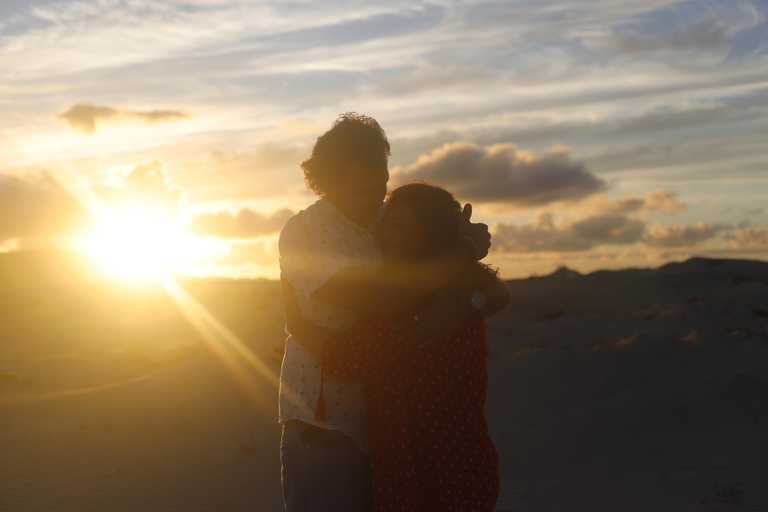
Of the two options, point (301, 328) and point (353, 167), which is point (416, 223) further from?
point (301, 328)

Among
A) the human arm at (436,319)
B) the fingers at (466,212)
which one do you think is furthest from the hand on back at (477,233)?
the human arm at (436,319)

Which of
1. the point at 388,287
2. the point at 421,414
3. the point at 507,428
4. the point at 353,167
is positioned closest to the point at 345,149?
the point at 353,167

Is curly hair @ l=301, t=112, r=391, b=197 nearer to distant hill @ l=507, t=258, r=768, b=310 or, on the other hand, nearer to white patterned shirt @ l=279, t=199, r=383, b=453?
white patterned shirt @ l=279, t=199, r=383, b=453

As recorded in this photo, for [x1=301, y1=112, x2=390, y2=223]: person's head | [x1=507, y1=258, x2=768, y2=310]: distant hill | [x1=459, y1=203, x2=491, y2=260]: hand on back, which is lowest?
[x1=507, y1=258, x2=768, y2=310]: distant hill

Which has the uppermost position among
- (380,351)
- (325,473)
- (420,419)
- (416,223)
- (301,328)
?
(416,223)

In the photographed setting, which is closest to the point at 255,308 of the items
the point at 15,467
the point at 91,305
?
the point at 91,305

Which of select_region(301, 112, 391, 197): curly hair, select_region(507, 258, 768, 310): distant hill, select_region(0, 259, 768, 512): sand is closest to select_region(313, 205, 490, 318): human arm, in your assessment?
select_region(301, 112, 391, 197): curly hair

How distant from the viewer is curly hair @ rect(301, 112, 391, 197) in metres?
2.80

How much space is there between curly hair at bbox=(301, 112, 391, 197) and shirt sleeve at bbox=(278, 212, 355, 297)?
28 centimetres

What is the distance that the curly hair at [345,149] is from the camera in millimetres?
2799

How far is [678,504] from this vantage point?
717 centimetres

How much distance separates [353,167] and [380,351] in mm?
911

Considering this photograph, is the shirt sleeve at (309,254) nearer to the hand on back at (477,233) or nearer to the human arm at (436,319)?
the human arm at (436,319)

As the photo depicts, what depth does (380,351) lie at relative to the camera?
253 cm
